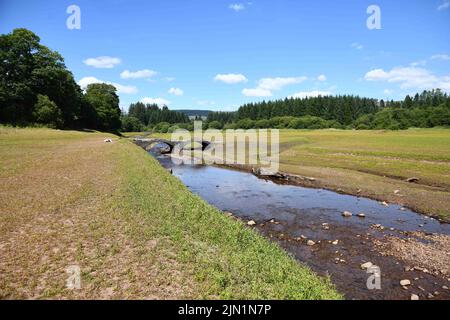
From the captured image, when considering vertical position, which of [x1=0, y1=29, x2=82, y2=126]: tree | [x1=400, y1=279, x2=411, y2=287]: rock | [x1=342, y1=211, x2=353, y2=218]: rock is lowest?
[x1=400, y1=279, x2=411, y2=287]: rock

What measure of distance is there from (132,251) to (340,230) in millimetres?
12011

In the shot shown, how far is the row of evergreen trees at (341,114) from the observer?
12525 centimetres

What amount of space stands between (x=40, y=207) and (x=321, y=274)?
1352 cm

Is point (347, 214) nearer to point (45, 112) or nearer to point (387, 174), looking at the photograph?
point (387, 174)

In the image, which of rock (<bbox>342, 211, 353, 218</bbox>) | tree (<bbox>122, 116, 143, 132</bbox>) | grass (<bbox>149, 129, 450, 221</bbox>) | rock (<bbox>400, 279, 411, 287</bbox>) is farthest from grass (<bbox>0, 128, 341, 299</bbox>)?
tree (<bbox>122, 116, 143, 132</bbox>)

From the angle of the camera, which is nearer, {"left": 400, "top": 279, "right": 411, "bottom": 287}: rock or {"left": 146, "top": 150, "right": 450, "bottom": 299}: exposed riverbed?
{"left": 400, "top": 279, "right": 411, "bottom": 287}: rock

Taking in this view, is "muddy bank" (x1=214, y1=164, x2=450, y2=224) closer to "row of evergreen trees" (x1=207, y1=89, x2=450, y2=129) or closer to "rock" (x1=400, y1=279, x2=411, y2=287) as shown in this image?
"rock" (x1=400, y1=279, x2=411, y2=287)

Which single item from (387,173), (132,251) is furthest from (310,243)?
(387,173)

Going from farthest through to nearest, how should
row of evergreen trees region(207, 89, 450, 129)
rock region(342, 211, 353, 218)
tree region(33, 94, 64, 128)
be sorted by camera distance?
row of evergreen trees region(207, 89, 450, 129) < tree region(33, 94, 64, 128) < rock region(342, 211, 353, 218)

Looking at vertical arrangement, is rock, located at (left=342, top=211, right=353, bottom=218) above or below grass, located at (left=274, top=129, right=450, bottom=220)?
below

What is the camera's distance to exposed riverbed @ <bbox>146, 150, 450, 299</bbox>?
35.4 ft

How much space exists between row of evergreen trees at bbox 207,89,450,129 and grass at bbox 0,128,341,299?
12514 centimetres

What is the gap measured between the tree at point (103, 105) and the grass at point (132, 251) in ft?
330

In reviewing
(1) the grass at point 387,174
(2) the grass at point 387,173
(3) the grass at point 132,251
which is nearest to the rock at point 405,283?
(3) the grass at point 132,251
